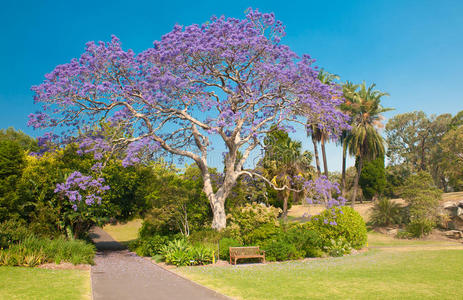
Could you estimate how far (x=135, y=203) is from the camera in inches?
876

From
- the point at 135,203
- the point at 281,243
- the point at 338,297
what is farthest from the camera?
the point at 135,203

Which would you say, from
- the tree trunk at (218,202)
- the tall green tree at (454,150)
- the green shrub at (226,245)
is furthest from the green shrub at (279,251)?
the tall green tree at (454,150)

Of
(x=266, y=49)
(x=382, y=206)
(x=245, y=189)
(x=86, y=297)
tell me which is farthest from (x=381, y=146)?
(x=86, y=297)

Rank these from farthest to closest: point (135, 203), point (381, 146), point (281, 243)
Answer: point (381, 146), point (135, 203), point (281, 243)

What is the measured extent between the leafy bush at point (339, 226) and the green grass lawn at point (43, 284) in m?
11.7

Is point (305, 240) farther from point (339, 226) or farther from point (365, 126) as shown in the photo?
point (365, 126)

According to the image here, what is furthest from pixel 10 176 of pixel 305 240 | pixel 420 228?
pixel 420 228

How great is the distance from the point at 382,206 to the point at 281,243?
63.4ft

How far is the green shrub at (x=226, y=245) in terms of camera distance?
15.5 metres

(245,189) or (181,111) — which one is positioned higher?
(181,111)

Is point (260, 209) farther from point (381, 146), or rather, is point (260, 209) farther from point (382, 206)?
point (381, 146)

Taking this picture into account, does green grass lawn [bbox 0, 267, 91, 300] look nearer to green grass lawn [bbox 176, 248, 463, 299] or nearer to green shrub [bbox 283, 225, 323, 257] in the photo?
green grass lawn [bbox 176, 248, 463, 299]

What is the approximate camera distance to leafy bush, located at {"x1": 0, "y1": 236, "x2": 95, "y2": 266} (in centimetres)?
1271

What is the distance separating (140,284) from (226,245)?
5.91m
